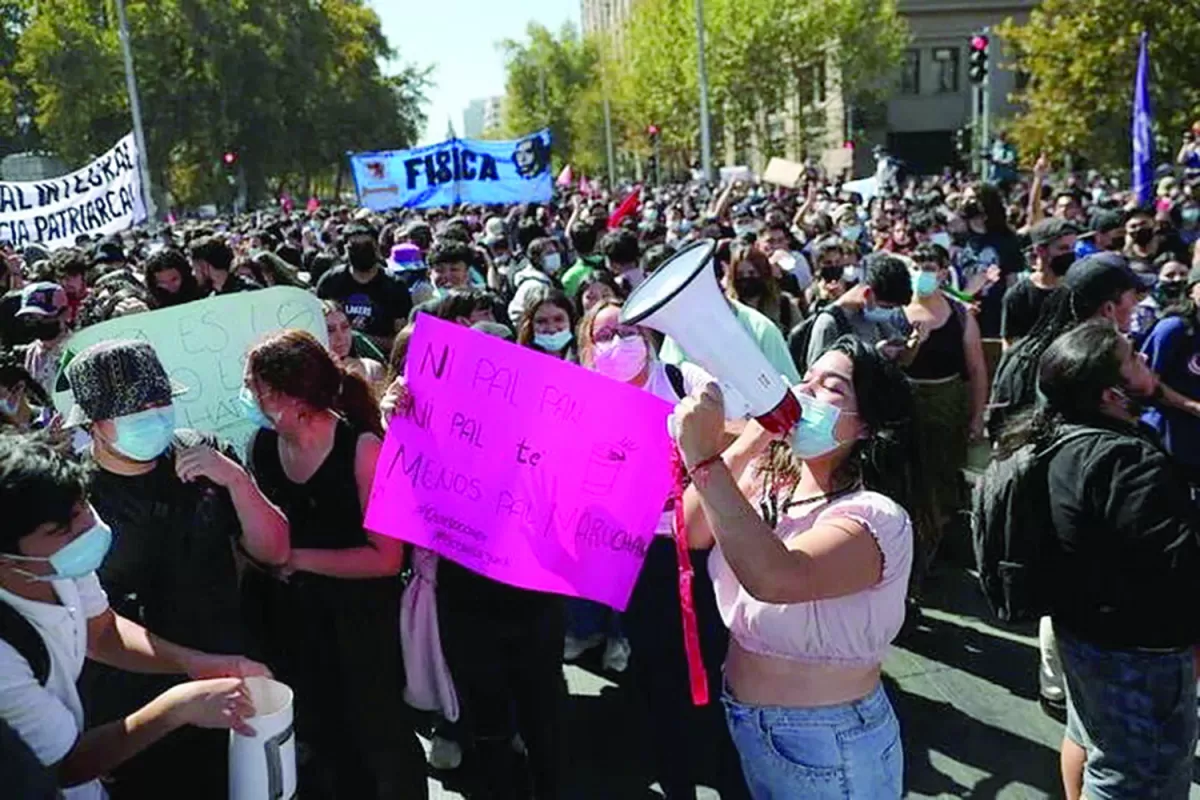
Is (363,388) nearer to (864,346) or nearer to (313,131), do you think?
(864,346)

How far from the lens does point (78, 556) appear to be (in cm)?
187

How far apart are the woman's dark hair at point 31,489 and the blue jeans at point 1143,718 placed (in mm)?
2369

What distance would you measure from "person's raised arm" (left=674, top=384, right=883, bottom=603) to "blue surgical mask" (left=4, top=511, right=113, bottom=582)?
1094 mm

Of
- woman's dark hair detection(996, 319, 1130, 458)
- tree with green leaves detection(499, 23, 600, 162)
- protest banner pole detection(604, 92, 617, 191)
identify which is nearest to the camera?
woman's dark hair detection(996, 319, 1130, 458)

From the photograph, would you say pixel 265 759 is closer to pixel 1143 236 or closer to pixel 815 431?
pixel 815 431

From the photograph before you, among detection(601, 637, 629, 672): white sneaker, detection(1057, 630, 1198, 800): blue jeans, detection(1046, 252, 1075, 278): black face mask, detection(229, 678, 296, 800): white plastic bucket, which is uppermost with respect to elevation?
detection(1046, 252, 1075, 278): black face mask

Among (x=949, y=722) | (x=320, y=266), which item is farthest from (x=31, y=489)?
(x=320, y=266)

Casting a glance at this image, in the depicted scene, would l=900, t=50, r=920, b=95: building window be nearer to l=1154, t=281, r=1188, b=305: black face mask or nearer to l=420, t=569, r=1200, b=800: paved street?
l=1154, t=281, r=1188, b=305: black face mask

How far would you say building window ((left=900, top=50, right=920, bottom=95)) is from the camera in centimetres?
4706

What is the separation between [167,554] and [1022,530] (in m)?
2.15

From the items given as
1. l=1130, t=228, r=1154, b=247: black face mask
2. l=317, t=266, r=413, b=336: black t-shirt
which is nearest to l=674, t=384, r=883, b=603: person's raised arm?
l=317, t=266, r=413, b=336: black t-shirt

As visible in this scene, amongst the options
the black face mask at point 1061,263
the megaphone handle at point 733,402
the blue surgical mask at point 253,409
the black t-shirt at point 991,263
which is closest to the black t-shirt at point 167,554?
the blue surgical mask at point 253,409

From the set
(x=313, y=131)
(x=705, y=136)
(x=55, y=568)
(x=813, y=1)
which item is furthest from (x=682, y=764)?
(x=313, y=131)

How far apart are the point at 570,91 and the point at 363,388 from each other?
226ft
